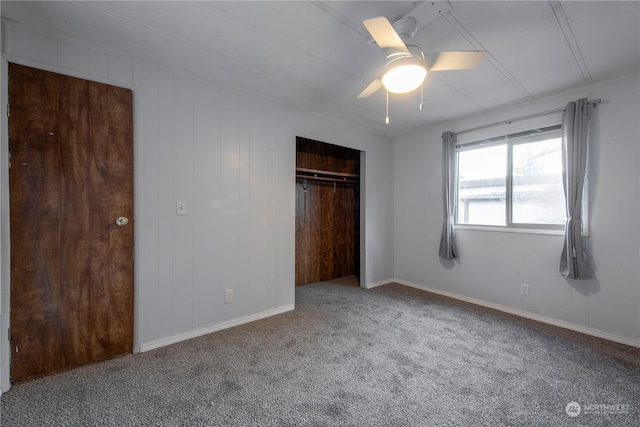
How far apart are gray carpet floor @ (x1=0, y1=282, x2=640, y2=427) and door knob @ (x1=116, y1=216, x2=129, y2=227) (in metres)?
1.02

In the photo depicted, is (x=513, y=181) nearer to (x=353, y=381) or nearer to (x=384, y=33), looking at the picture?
(x=384, y=33)

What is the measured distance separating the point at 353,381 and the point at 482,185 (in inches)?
111

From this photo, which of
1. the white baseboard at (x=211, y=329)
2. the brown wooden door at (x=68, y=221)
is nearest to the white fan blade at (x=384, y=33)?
the brown wooden door at (x=68, y=221)

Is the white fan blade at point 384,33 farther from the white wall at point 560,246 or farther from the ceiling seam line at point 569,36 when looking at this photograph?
the white wall at point 560,246

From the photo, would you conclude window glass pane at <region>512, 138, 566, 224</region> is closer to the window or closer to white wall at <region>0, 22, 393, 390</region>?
the window

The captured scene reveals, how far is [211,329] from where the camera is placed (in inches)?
98.2

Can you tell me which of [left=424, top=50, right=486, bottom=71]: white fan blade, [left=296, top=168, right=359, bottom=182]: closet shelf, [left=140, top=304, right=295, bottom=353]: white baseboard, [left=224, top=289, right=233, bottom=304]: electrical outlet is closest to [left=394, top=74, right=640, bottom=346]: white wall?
[left=296, top=168, right=359, bottom=182]: closet shelf

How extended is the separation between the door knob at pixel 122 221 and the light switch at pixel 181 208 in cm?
37

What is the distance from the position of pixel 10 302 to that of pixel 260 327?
5.69 feet

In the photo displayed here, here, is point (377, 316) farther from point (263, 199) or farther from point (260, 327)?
point (263, 199)

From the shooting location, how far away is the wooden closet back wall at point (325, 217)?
13.4 ft

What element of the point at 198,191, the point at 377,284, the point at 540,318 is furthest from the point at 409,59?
the point at 377,284

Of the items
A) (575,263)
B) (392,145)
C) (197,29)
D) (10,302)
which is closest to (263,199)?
(197,29)

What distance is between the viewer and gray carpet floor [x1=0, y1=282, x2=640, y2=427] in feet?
4.81
